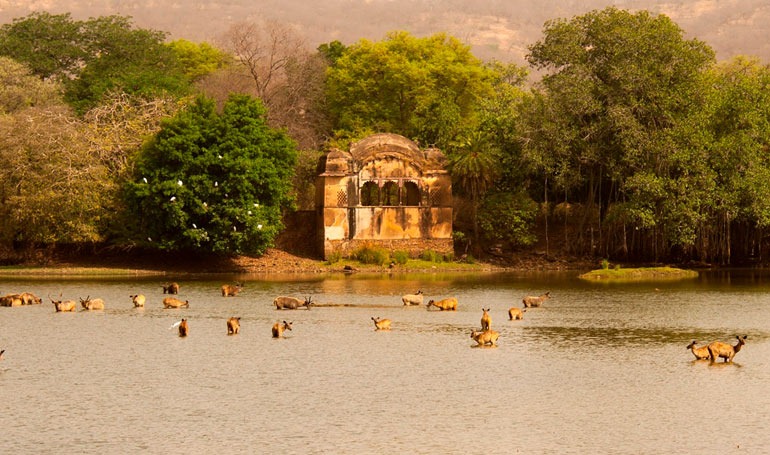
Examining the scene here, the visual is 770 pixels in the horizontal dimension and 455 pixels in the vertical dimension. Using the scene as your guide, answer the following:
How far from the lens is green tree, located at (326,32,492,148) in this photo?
93.2 meters

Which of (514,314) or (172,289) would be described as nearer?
(514,314)

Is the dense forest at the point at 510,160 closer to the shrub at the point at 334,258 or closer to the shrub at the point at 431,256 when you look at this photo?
the shrub at the point at 431,256

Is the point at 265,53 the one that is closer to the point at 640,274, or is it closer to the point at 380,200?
the point at 380,200

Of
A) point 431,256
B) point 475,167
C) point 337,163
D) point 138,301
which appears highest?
point 337,163

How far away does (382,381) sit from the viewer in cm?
2841

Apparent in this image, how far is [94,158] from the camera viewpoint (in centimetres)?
7050

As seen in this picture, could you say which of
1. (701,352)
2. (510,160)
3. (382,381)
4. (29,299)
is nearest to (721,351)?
(701,352)

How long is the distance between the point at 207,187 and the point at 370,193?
46.7ft

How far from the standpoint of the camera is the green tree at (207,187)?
219ft

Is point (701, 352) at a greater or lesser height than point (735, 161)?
lesser

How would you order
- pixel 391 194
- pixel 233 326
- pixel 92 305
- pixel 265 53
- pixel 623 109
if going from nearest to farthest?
pixel 233 326 → pixel 92 305 → pixel 623 109 → pixel 391 194 → pixel 265 53

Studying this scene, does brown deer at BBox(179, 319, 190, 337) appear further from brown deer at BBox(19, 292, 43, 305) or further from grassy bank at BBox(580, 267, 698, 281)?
grassy bank at BBox(580, 267, 698, 281)

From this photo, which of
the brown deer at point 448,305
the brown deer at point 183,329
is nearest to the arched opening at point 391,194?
the brown deer at point 448,305

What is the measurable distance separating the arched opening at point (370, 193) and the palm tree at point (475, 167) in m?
5.93
